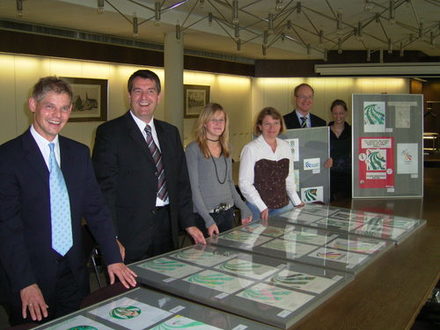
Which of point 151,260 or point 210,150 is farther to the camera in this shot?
point 210,150

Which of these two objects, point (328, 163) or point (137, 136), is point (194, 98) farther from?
point (137, 136)

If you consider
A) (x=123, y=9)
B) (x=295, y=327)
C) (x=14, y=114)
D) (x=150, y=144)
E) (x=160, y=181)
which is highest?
(x=123, y=9)

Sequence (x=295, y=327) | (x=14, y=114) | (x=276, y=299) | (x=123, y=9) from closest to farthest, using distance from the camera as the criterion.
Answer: (x=295, y=327)
(x=276, y=299)
(x=123, y=9)
(x=14, y=114)

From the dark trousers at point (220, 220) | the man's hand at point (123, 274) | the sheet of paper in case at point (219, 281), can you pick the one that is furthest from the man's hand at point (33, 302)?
the dark trousers at point (220, 220)

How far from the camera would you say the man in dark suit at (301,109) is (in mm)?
4430

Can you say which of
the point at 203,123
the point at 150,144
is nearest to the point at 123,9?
the point at 203,123

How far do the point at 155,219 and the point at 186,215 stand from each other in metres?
0.23

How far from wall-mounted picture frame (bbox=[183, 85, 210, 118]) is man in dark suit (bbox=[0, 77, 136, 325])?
262 inches

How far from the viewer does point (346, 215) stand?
3.26 meters

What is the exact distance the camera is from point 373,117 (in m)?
4.11

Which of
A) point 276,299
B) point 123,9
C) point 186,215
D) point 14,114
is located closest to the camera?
point 276,299

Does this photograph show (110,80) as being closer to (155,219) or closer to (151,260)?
(155,219)

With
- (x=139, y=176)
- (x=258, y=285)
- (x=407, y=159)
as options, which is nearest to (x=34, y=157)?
(x=139, y=176)

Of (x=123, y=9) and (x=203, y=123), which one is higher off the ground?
(x=123, y=9)
